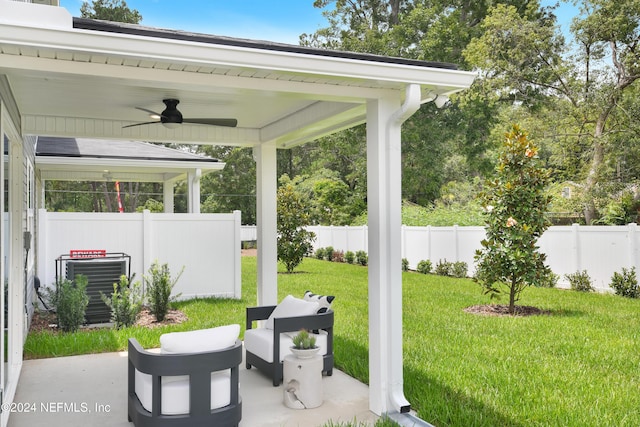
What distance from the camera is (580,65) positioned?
19062 millimetres

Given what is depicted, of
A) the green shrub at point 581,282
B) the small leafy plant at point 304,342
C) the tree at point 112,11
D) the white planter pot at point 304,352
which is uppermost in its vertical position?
the tree at point 112,11

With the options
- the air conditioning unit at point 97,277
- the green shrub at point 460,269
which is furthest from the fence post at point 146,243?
the green shrub at point 460,269

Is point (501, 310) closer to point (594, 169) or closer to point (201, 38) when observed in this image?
point (201, 38)

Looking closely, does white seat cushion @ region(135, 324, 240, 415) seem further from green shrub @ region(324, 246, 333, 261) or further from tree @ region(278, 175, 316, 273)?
green shrub @ region(324, 246, 333, 261)

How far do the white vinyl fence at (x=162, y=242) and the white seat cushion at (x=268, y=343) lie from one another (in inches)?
175

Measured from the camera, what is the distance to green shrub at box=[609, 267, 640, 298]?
434 inches

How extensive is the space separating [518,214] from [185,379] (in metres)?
6.67

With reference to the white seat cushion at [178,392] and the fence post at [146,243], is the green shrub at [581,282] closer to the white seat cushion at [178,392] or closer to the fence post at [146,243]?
the fence post at [146,243]

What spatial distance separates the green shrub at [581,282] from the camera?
12.1 meters

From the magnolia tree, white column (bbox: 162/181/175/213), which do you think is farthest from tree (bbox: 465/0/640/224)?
white column (bbox: 162/181/175/213)

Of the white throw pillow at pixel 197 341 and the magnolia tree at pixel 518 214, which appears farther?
the magnolia tree at pixel 518 214

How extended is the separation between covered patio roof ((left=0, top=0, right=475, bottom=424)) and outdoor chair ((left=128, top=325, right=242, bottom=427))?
123 centimetres

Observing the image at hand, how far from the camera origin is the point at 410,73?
14.5 feet

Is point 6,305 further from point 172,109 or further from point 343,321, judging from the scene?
point 343,321
